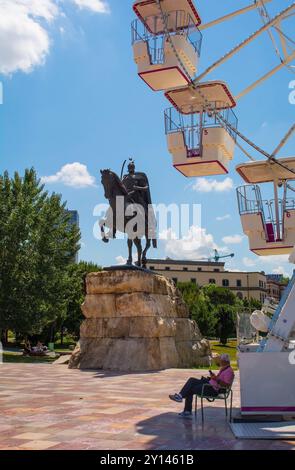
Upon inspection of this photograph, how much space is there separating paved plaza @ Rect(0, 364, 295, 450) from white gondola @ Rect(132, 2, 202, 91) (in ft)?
28.3

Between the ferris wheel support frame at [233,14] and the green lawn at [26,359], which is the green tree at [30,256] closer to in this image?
the green lawn at [26,359]

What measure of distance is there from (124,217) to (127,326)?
13.7ft

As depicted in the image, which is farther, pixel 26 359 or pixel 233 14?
pixel 26 359

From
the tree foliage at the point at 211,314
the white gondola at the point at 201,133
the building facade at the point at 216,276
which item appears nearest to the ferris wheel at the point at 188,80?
the white gondola at the point at 201,133

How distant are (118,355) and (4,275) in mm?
14063

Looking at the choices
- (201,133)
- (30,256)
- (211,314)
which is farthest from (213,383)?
(211,314)

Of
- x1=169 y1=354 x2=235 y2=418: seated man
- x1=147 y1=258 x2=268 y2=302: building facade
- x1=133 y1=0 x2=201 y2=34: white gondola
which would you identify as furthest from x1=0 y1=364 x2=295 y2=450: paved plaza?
x1=147 y1=258 x2=268 y2=302: building facade

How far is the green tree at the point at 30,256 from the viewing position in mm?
29125

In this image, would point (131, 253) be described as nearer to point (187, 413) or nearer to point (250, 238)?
point (250, 238)

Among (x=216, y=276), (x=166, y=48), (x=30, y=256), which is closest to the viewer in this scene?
(x=166, y=48)

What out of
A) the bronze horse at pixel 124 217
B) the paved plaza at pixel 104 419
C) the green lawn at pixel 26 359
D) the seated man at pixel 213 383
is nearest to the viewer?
the paved plaza at pixel 104 419

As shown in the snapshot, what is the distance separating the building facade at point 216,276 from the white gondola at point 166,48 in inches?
3891

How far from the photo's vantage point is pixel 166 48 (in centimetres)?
1466

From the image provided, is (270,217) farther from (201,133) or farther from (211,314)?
(211,314)
